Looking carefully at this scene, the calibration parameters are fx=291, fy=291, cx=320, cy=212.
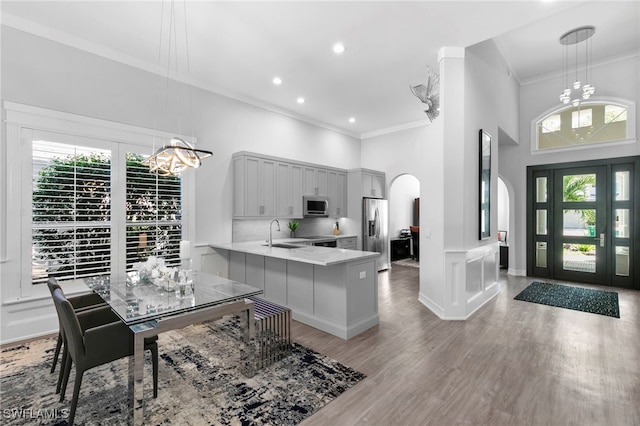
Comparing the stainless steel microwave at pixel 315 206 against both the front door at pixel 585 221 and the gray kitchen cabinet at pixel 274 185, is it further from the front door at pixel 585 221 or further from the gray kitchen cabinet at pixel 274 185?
the front door at pixel 585 221

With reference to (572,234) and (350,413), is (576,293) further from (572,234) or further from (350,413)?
(350,413)

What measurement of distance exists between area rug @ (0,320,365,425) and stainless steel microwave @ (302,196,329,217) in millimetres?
3375

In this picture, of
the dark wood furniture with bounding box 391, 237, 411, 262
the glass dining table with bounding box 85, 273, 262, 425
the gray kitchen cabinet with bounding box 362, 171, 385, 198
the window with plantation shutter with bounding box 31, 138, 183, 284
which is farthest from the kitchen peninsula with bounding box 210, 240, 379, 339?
the dark wood furniture with bounding box 391, 237, 411, 262

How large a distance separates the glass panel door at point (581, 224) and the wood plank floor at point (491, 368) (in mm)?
1830

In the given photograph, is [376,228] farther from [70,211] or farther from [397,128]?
[70,211]

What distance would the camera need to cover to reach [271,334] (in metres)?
2.79

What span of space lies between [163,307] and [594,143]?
24.6 feet

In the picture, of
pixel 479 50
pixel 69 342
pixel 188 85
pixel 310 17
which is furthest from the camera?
pixel 188 85

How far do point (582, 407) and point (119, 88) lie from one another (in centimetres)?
595

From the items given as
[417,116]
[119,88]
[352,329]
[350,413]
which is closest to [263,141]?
[119,88]

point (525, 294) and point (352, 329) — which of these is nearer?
point (352, 329)

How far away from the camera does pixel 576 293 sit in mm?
4977

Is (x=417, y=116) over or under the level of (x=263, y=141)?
over

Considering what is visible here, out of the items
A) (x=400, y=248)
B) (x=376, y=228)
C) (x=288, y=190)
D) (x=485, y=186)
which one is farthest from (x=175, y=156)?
(x=400, y=248)
